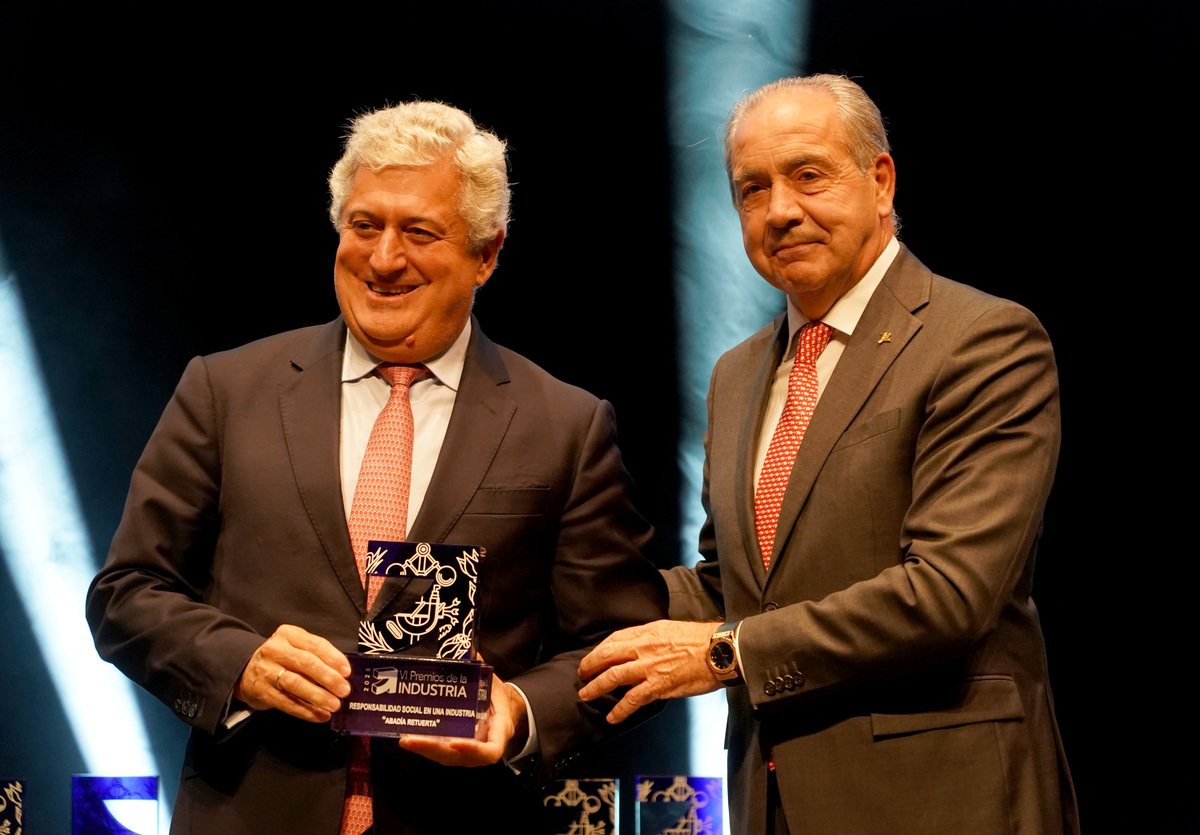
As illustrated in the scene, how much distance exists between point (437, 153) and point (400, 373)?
43cm

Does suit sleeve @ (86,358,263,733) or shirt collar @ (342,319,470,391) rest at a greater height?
shirt collar @ (342,319,470,391)

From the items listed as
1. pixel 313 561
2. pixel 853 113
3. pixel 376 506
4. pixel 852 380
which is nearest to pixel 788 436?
pixel 852 380

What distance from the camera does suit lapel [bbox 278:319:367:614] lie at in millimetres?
2051

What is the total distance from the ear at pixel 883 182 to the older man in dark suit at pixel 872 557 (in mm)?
40

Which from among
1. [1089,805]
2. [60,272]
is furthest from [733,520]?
[60,272]

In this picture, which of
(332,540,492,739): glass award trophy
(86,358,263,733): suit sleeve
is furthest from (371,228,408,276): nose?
(332,540,492,739): glass award trophy

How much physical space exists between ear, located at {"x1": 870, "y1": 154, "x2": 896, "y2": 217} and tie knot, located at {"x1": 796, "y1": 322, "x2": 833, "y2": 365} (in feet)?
0.92

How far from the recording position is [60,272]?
3.56 metres

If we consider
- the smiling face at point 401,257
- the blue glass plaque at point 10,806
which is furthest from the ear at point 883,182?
the blue glass plaque at point 10,806

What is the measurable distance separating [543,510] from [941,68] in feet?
7.62

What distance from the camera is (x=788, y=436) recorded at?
2244mm

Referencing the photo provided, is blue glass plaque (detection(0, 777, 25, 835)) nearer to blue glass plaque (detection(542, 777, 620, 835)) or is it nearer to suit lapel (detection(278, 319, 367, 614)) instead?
blue glass plaque (detection(542, 777, 620, 835))

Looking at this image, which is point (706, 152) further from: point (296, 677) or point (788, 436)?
point (296, 677)

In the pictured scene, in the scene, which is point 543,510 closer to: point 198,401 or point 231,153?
point 198,401
